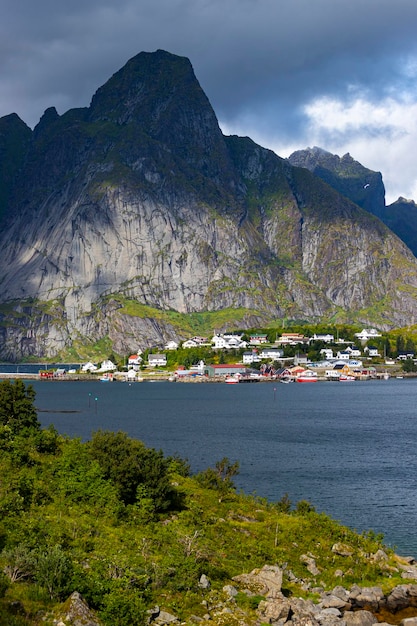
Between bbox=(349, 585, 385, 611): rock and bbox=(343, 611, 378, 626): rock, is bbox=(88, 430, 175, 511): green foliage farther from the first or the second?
bbox=(343, 611, 378, 626): rock

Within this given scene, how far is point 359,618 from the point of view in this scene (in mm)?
30156

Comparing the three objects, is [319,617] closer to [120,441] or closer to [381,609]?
[381,609]

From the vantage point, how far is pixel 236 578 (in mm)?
32750

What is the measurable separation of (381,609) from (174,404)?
412 ft

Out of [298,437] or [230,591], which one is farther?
[298,437]

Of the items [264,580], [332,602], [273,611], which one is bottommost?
[332,602]

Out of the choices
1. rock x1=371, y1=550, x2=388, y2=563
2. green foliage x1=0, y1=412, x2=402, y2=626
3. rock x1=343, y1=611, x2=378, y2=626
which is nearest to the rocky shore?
rock x1=343, y1=611, x2=378, y2=626

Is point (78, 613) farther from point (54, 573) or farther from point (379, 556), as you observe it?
point (379, 556)

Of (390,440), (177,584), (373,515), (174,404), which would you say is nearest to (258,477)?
(373,515)

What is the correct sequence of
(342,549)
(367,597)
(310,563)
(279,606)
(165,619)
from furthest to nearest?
1. (342,549)
2. (310,563)
3. (367,597)
4. (279,606)
5. (165,619)

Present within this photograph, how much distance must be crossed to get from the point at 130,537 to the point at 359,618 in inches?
447

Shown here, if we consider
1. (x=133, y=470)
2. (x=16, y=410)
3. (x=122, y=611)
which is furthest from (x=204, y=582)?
(x=16, y=410)

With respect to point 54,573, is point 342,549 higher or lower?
lower

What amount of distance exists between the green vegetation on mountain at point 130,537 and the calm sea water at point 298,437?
355 inches
